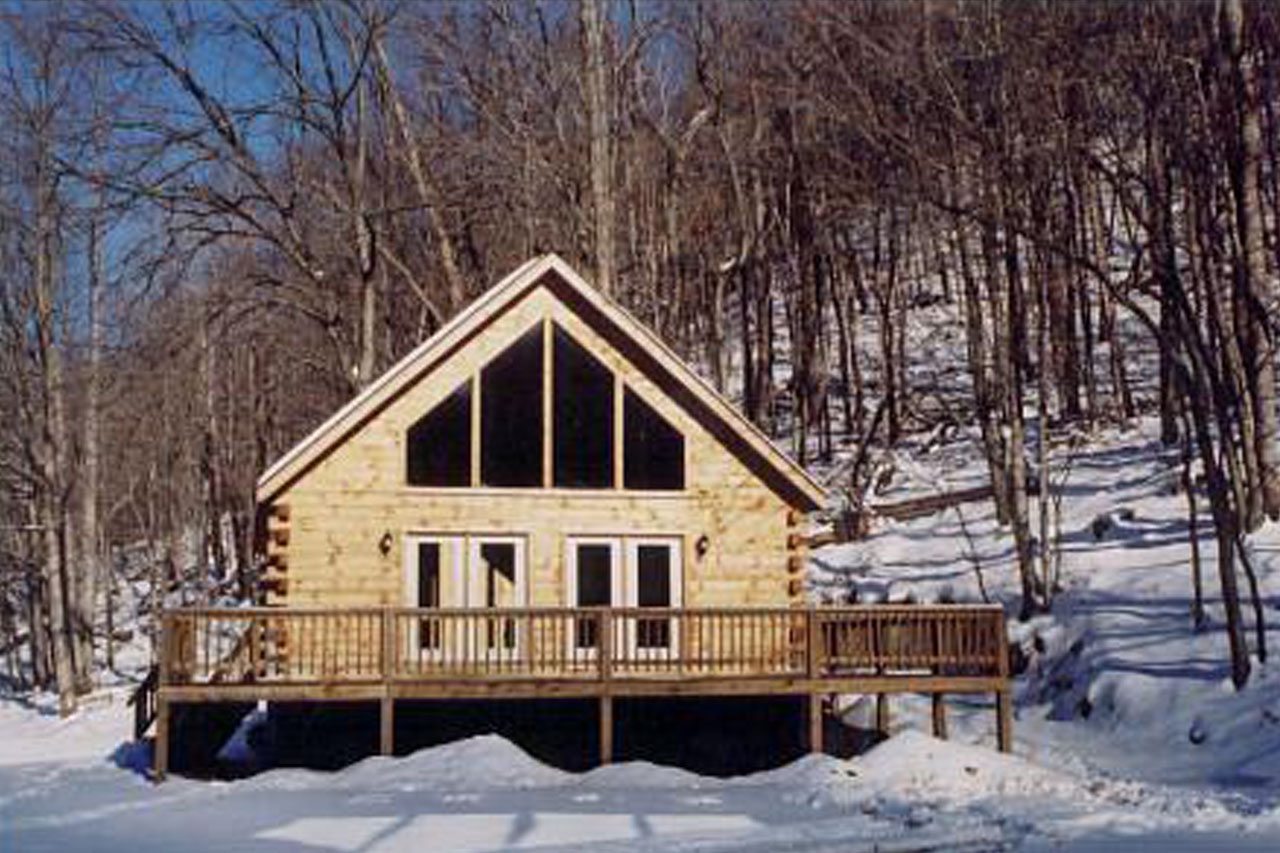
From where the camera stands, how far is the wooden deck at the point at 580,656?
19672 mm

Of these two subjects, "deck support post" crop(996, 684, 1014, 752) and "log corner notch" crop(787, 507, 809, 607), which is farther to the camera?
"log corner notch" crop(787, 507, 809, 607)

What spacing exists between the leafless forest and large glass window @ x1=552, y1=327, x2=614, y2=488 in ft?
18.3

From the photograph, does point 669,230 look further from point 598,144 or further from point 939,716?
point 939,716

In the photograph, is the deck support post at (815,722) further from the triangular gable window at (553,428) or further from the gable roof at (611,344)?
the triangular gable window at (553,428)

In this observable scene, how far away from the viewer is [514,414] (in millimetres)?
22656

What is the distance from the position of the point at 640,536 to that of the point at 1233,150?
10.2m

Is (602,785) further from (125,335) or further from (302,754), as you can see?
(125,335)

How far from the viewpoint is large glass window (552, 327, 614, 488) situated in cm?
2273

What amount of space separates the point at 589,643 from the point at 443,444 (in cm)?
350

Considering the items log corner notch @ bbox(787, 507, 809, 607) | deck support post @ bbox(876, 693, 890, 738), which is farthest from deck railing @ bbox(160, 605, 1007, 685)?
deck support post @ bbox(876, 693, 890, 738)

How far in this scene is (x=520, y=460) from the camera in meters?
22.6

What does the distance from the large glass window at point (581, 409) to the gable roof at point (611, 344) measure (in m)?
0.50

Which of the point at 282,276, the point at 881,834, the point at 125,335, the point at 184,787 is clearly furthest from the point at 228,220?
the point at 881,834

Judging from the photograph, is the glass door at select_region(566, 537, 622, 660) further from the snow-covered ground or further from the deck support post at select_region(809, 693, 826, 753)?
the deck support post at select_region(809, 693, 826, 753)
